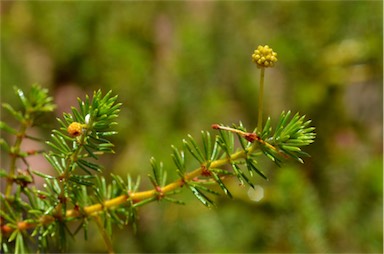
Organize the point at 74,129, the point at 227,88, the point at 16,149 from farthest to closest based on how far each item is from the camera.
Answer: the point at 227,88 < the point at 16,149 < the point at 74,129

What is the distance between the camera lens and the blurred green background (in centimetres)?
94

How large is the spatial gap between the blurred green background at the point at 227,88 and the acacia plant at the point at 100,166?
0.40 metres

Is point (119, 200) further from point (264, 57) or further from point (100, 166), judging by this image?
point (264, 57)

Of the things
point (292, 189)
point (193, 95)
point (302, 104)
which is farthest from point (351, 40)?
point (292, 189)

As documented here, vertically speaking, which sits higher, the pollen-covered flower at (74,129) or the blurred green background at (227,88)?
the blurred green background at (227,88)

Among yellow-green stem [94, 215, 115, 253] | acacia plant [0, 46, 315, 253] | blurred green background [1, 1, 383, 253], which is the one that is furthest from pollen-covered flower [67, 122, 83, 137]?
blurred green background [1, 1, 383, 253]


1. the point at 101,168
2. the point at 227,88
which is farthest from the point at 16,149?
the point at 227,88

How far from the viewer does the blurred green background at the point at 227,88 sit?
0.94m

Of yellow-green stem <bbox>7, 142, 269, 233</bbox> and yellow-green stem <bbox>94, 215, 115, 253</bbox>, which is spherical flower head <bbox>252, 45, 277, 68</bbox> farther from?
yellow-green stem <bbox>94, 215, 115, 253</bbox>

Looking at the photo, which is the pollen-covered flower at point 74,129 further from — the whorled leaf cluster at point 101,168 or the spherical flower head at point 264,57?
the spherical flower head at point 264,57

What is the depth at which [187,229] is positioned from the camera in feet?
3.13

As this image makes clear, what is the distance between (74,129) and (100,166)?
0.07 metres

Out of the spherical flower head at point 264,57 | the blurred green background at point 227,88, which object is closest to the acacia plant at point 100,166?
the spherical flower head at point 264,57

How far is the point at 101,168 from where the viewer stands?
462mm
